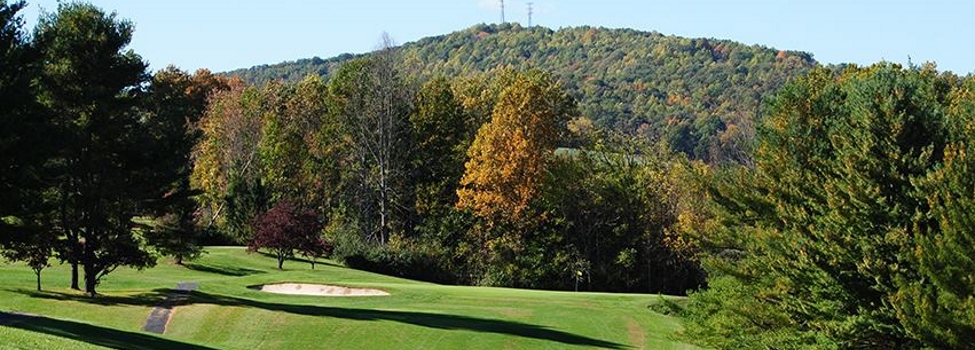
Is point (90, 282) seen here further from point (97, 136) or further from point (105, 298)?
point (97, 136)

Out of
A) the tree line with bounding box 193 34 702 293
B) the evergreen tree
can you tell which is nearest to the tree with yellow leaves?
the tree line with bounding box 193 34 702 293

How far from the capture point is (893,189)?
2727 cm

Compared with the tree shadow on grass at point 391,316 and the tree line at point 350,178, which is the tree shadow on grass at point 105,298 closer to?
the tree shadow on grass at point 391,316

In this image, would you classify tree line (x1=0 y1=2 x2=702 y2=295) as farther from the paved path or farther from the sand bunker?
the sand bunker

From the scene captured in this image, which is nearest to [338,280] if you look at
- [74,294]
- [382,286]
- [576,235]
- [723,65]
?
[382,286]

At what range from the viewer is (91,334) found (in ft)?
88.6

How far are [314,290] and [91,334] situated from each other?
2010 centimetres

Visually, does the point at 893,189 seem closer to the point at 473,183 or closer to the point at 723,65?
the point at 473,183

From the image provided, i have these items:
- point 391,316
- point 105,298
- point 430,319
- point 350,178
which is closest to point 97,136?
point 105,298

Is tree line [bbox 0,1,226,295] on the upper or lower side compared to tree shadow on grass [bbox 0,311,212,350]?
upper

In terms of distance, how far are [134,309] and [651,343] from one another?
16.9 m

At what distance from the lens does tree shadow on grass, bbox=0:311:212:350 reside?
25.6 meters

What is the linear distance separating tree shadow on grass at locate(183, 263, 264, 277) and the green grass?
6.24 meters

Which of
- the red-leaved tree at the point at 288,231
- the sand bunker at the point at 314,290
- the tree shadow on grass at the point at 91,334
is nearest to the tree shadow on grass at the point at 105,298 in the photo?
the tree shadow on grass at the point at 91,334
